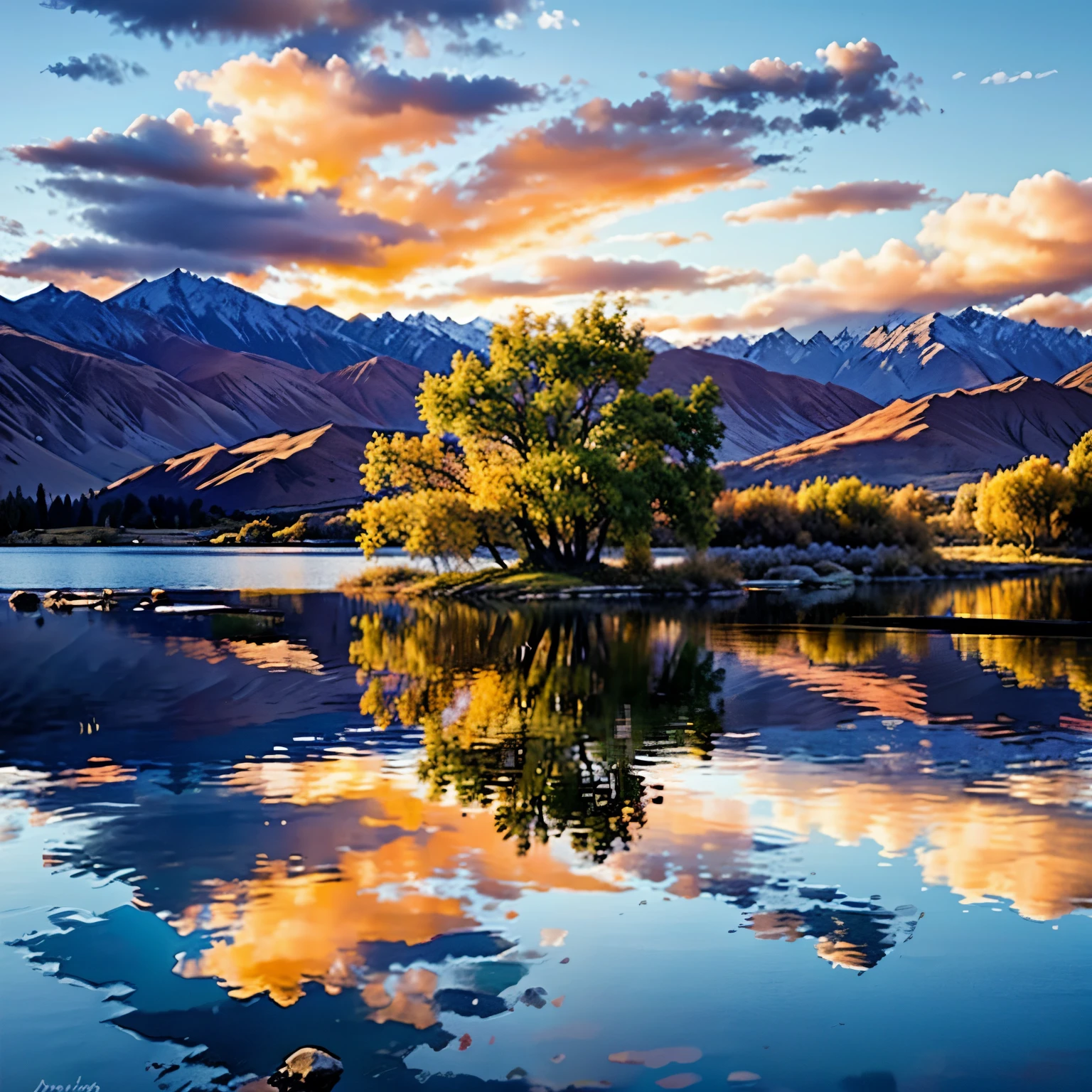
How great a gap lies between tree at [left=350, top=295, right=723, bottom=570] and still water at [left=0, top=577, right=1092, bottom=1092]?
35.4 meters

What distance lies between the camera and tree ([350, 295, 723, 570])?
58.6 m

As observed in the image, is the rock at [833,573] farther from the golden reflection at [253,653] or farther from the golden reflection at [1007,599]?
the golden reflection at [253,653]

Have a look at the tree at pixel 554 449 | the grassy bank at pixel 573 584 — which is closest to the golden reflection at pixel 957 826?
the tree at pixel 554 449

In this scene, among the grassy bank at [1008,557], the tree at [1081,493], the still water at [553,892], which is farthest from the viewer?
the tree at [1081,493]

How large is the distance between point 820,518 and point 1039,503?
24065mm

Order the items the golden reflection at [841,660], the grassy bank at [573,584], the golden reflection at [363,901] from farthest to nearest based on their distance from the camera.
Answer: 1. the grassy bank at [573,584]
2. the golden reflection at [841,660]
3. the golden reflection at [363,901]

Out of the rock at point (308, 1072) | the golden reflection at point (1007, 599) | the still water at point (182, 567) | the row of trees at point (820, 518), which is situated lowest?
the golden reflection at point (1007, 599)

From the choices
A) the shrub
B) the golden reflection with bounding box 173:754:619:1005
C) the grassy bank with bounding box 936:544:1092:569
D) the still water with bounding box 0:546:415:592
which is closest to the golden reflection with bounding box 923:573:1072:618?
the grassy bank with bounding box 936:544:1092:569

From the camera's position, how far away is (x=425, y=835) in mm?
12781

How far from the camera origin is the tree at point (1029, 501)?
336ft

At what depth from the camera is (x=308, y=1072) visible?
739cm

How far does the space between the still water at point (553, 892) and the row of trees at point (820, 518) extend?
6900 cm

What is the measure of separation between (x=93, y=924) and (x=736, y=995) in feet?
18.7

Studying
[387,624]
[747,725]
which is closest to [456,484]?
[387,624]
